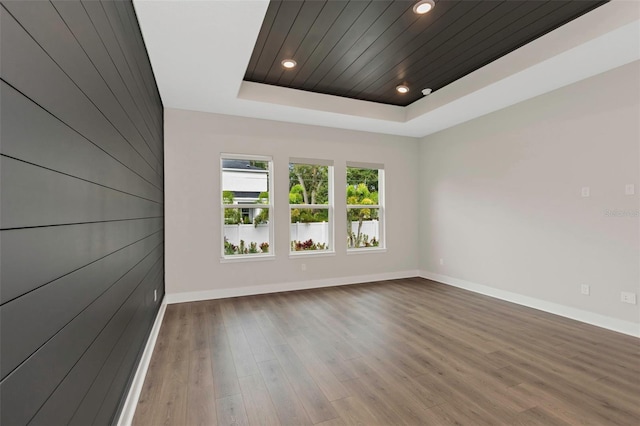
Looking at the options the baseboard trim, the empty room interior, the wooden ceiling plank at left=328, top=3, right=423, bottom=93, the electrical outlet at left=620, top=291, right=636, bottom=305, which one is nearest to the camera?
the empty room interior

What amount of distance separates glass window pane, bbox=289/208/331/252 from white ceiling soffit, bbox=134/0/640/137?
1499mm

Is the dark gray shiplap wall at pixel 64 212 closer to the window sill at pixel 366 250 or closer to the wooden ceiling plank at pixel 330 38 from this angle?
the wooden ceiling plank at pixel 330 38

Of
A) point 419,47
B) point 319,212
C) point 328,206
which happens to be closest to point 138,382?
point 319,212

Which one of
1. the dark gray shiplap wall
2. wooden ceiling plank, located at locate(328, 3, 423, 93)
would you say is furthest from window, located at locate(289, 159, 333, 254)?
the dark gray shiplap wall

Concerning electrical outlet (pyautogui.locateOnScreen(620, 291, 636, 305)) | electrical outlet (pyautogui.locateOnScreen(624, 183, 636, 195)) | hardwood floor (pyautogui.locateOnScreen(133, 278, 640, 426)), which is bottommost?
hardwood floor (pyautogui.locateOnScreen(133, 278, 640, 426))

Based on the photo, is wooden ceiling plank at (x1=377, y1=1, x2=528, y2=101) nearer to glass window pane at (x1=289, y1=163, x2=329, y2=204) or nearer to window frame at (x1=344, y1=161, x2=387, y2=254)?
window frame at (x1=344, y1=161, x2=387, y2=254)

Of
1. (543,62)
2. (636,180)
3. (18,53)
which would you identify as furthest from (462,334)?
(18,53)

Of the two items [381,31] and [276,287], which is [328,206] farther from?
[381,31]

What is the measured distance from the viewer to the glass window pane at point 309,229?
204 inches

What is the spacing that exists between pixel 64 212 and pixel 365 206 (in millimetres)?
4985

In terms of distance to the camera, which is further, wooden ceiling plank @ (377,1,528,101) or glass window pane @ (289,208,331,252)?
glass window pane @ (289,208,331,252)

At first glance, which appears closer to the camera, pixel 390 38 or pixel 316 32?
pixel 316 32

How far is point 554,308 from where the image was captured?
151 inches

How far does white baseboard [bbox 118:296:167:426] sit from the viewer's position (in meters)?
1.81
